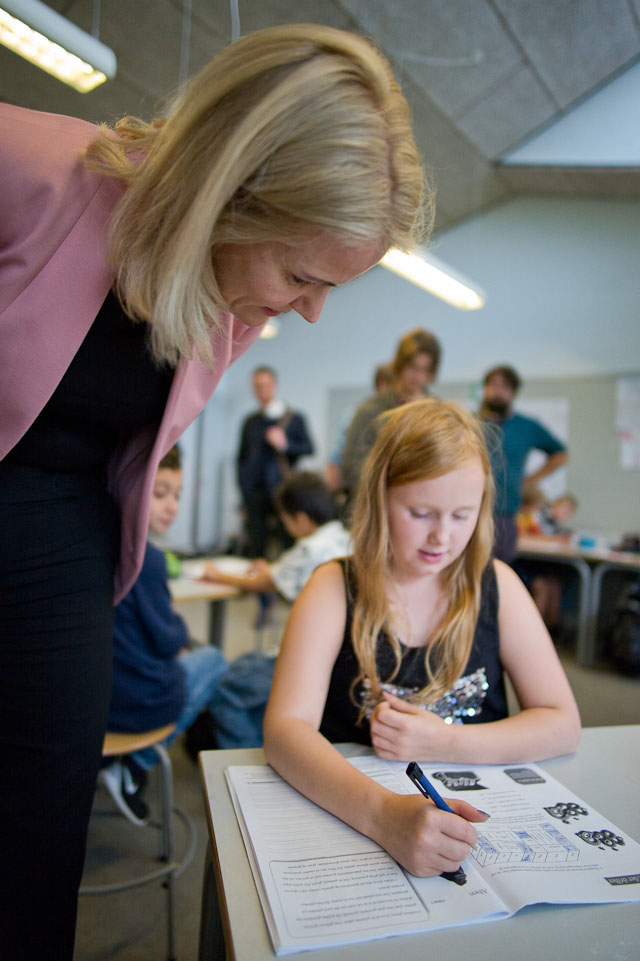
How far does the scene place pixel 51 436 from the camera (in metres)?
0.78

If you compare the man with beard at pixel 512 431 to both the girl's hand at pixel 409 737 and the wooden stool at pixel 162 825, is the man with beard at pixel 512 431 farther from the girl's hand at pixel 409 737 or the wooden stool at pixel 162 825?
the girl's hand at pixel 409 737

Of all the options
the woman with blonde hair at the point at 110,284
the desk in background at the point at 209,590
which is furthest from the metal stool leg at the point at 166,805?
the woman with blonde hair at the point at 110,284

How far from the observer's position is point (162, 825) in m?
1.67

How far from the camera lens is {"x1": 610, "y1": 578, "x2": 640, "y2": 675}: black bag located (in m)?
2.82

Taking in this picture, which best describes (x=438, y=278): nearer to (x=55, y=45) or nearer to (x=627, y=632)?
(x=627, y=632)

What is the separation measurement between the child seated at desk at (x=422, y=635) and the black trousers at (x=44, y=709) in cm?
24

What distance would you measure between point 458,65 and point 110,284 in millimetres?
3233

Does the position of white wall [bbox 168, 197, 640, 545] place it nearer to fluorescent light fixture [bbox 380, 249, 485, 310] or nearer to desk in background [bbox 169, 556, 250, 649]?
fluorescent light fixture [bbox 380, 249, 485, 310]

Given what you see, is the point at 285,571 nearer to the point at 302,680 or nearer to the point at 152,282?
the point at 302,680

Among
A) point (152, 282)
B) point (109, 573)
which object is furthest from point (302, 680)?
point (152, 282)

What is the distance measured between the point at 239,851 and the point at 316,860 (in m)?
0.07

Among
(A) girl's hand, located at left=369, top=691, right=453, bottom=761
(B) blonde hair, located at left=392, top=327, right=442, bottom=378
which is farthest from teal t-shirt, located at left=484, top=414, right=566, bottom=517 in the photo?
(A) girl's hand, located at left=369, top=691, right=453, bottom=761

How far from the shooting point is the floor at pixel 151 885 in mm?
1407

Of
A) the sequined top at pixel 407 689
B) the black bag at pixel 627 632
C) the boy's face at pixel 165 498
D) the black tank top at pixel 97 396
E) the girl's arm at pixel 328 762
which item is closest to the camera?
the girl's arm at pixel 328 762
